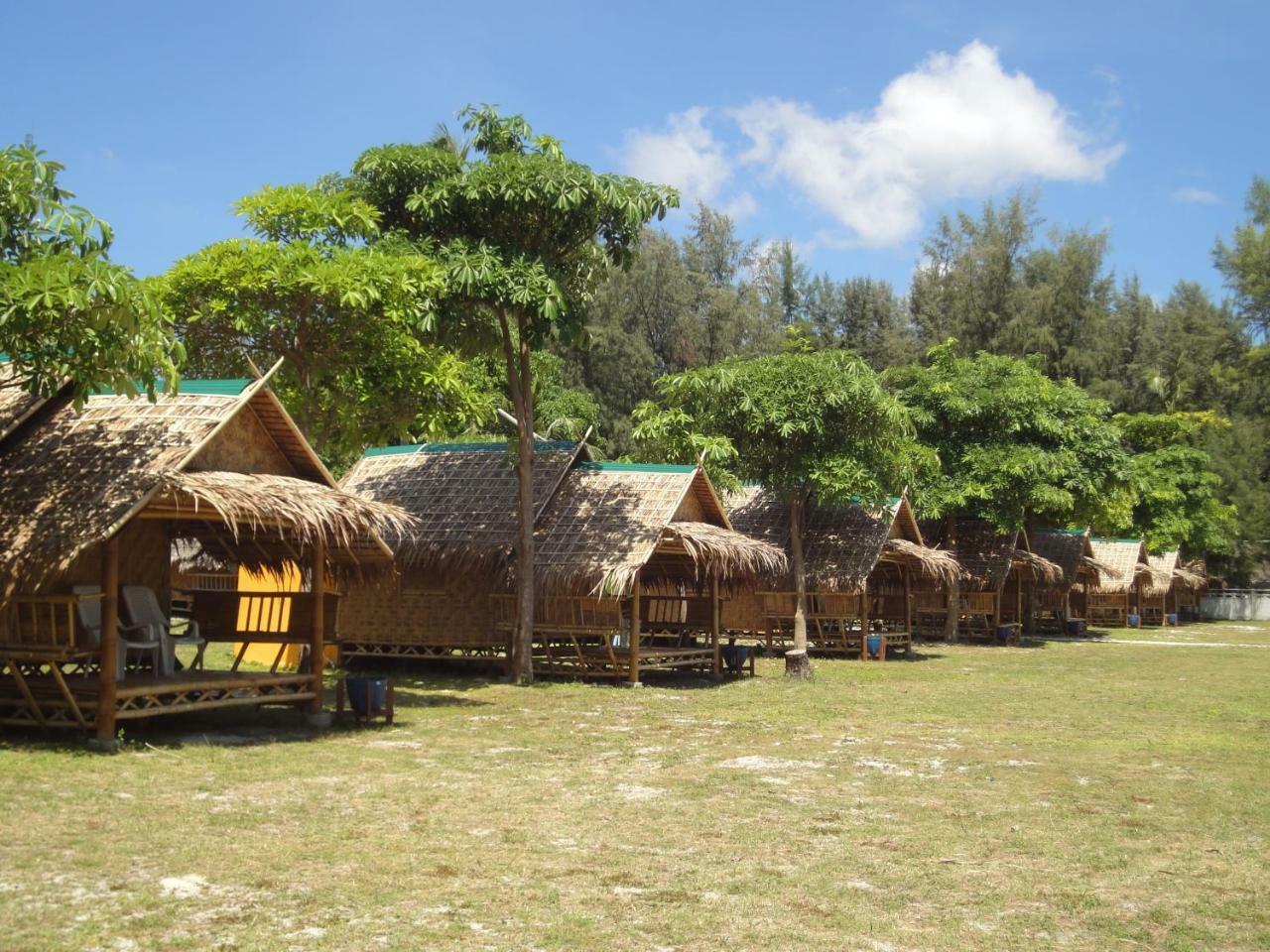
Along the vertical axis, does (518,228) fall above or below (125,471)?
above

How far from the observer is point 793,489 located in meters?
24.0

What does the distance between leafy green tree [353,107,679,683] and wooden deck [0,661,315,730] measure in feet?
20.4

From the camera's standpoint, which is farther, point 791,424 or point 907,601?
point 907,601

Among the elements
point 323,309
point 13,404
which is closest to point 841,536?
point 323,309

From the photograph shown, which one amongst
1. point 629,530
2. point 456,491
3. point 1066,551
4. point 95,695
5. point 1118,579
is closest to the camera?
point 95,695

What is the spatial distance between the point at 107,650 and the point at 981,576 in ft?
84.8

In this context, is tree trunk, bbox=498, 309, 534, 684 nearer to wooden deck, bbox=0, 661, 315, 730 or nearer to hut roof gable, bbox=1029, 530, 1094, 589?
wooden deck, bbox=0, 661, 315, 730

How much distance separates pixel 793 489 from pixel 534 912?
713 inches

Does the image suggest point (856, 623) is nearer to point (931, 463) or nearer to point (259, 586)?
point (931, 463)

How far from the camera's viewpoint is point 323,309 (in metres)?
16.9

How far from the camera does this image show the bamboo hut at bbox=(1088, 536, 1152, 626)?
142 feet

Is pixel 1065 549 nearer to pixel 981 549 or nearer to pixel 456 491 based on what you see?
pixel 981 549

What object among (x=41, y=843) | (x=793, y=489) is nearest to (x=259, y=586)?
(x=793, y=489)

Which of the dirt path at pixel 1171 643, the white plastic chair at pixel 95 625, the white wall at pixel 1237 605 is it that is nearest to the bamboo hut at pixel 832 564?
the dirt path at pixel 1171 643
